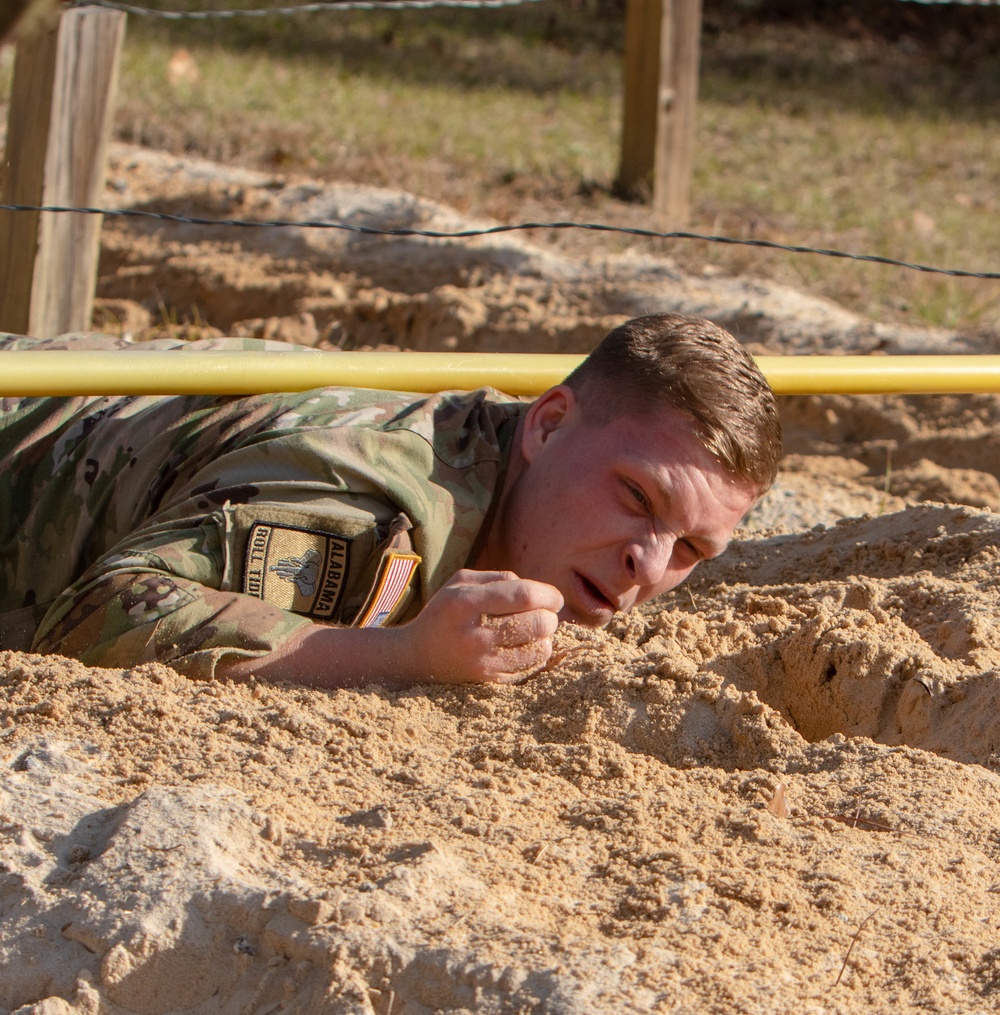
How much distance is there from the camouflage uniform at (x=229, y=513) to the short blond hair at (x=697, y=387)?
217 millimetres

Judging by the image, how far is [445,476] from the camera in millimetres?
2244

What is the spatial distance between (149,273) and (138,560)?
11.0ft

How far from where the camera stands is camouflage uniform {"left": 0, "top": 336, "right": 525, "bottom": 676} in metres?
1.96

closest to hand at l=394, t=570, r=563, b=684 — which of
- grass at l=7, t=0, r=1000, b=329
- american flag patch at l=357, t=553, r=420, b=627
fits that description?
american flag patch at l=357, t=553, r=420, b=627

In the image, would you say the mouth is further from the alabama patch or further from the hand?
the alabama patch

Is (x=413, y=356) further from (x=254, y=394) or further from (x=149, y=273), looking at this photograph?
(x=149, y=273)

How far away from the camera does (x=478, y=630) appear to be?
6.18 ft

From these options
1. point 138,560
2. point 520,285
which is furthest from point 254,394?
point 520,285

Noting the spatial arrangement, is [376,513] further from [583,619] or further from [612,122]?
[612,122]

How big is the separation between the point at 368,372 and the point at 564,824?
3.76ft

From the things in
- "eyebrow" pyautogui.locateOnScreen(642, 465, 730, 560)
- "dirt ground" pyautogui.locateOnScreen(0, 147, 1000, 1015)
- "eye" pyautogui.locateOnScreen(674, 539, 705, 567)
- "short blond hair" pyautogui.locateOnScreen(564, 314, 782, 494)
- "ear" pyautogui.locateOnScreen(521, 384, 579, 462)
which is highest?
"short blond hair" pyautogui.locateOnScreen(564, 314, 782, 494)

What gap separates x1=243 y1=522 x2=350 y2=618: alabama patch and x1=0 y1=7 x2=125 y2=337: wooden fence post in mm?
1958

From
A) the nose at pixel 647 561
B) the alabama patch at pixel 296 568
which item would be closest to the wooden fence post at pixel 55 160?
the alabama patch at pixel 296 568

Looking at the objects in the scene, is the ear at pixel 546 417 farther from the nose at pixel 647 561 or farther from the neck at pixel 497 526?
the nose at pixel 647 561
